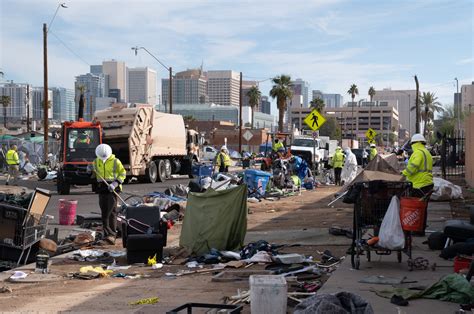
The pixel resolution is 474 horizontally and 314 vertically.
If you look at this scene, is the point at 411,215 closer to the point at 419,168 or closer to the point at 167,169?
the point at 419,168

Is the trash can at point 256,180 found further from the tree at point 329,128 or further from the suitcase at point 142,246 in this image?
the tree at point 329,128

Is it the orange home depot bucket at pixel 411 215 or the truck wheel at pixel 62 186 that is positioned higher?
the orange home depot bucket at pixel 411 215

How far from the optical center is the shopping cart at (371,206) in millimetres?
8688

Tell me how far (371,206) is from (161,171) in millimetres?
23989

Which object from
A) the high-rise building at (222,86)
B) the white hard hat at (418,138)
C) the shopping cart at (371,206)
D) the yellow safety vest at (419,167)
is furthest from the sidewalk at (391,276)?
the high-rise building at (222,86)

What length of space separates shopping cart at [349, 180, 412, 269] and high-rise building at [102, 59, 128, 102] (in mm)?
124296

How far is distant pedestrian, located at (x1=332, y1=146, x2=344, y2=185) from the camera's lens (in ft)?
92.9

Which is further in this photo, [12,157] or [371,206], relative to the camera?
[12,157]

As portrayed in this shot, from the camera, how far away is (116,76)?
13625 cm

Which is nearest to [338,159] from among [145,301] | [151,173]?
[151,173]

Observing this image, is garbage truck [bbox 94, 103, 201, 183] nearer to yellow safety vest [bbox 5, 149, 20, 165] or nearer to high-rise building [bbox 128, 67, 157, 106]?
yellow safety vest [bbox 5, 149, 20, 165]

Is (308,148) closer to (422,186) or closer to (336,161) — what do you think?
(336,161)

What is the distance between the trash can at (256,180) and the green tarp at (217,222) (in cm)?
1038

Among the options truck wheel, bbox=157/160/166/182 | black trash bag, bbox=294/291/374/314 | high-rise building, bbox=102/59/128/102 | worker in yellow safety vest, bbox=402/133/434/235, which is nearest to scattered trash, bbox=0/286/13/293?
black trash bag, bbox=294/291/374/314
